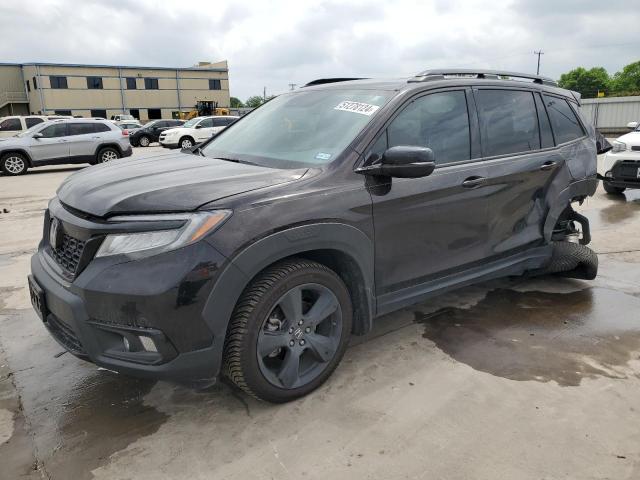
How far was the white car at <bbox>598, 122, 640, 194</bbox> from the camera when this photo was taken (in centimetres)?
858

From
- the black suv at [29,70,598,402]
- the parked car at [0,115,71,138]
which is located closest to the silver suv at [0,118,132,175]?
the parked car at [0,115,71,138]

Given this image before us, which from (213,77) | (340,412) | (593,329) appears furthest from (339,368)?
(213,77)

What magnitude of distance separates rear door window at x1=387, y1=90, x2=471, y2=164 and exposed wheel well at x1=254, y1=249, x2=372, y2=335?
761 mm

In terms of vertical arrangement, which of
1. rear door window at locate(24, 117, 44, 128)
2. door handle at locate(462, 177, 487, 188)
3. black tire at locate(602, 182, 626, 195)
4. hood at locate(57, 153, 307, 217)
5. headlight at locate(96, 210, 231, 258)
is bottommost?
black tire at locate(602, 182, 626, 195)

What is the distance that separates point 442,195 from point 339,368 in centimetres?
125

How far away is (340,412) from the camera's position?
9.04ft

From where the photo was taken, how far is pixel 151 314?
7.53 ft

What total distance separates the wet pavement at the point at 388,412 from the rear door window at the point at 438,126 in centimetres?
128

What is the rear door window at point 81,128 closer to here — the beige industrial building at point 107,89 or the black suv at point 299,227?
the black suv at point 299,227

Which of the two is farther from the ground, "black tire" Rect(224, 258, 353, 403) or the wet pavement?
"black tire" Rect(224, 258, 353, 403)

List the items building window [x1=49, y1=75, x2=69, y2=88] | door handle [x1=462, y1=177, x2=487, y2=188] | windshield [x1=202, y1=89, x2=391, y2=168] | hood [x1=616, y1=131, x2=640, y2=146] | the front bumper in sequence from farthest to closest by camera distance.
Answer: building window [x1=49, y1=75, x2=69, y2=88] → hood [x1=616, y1=131, x2=640, y2=146] → door handle [x1=462, y1=177, x2=487, y2=188] → windshield [x1=202, y1=89, x2=391, y2=168] → the front bumper

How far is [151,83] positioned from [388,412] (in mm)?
62702

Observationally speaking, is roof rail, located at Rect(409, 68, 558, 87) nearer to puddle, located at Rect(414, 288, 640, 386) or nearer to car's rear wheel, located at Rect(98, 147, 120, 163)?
puddle, located at Rect(414, 288, 640, 386)

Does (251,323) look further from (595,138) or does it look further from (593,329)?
(595,138)
